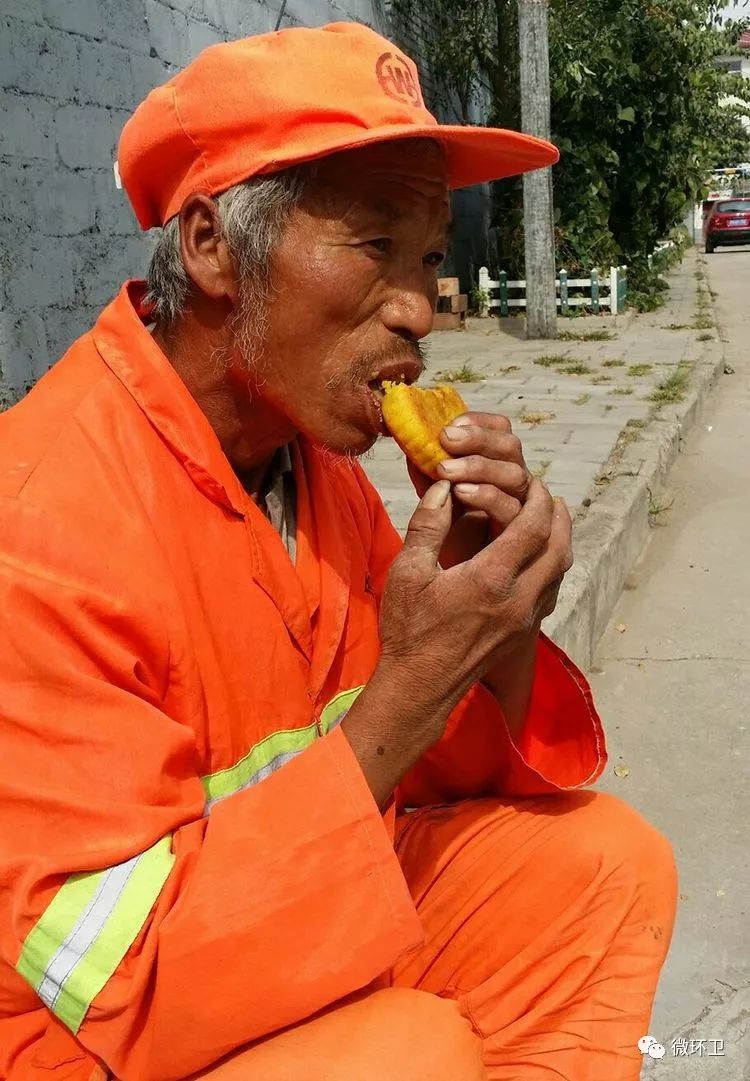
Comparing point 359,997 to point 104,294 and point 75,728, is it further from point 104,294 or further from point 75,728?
point 104,294

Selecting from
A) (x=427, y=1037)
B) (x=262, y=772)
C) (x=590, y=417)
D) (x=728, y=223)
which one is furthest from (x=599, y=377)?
(x=728, y=223)

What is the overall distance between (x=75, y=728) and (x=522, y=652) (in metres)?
0.87

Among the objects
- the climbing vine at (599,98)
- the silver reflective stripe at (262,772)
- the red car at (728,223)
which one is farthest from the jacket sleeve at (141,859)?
the red car at (728,223)

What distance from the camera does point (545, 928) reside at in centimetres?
170

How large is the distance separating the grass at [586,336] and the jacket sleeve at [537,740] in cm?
946

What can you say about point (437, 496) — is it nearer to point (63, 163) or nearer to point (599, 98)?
point (63, 163)

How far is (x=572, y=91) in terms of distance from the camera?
12398 millimetres

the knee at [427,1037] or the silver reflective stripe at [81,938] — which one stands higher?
the silver reflective stripe at [81,938]

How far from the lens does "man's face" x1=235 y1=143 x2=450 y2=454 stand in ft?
5.03

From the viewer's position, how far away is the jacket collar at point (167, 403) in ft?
4.83

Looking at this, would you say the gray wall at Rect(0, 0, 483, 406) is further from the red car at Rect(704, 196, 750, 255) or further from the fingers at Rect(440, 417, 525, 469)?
the red car at Rect(704, 196, 750, 255)

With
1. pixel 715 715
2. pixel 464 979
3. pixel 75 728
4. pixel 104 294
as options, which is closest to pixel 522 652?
pixel 464 979

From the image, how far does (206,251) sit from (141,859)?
93 centimetres

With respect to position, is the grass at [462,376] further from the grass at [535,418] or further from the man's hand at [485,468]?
the man's hand at [485,468]
